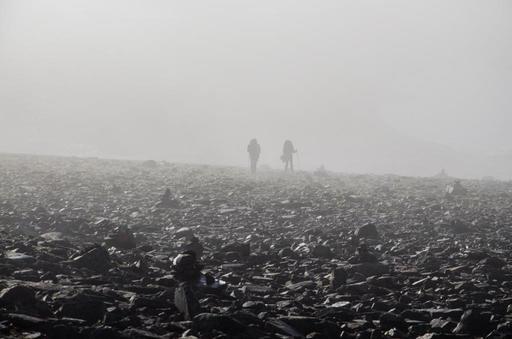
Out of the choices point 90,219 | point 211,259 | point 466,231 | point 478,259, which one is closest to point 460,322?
point 478,259

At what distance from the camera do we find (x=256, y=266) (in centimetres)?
816

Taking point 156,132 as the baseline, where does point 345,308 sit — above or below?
below

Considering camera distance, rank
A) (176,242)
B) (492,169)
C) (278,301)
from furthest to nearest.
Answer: (492,169)
(176,242)
(278,301)

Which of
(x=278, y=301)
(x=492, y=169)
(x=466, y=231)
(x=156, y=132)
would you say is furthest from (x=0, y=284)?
(x=492, y=169)

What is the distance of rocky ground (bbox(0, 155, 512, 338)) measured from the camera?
5.09 m

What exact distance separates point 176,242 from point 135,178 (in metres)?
12.8

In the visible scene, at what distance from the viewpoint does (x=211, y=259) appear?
840 cm

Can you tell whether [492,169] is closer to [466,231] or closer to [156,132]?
[156,132]

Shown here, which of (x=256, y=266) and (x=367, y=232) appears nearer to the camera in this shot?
(x=256, y=266)

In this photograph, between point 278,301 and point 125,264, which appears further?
point 125,264

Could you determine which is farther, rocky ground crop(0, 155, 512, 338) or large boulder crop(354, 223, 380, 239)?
large boulder crop(354, 223, 380, 239)

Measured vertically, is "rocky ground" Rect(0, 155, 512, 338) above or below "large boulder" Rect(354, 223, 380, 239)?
below

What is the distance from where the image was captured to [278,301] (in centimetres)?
619

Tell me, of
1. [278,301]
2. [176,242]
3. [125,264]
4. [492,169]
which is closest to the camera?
[278,301]
